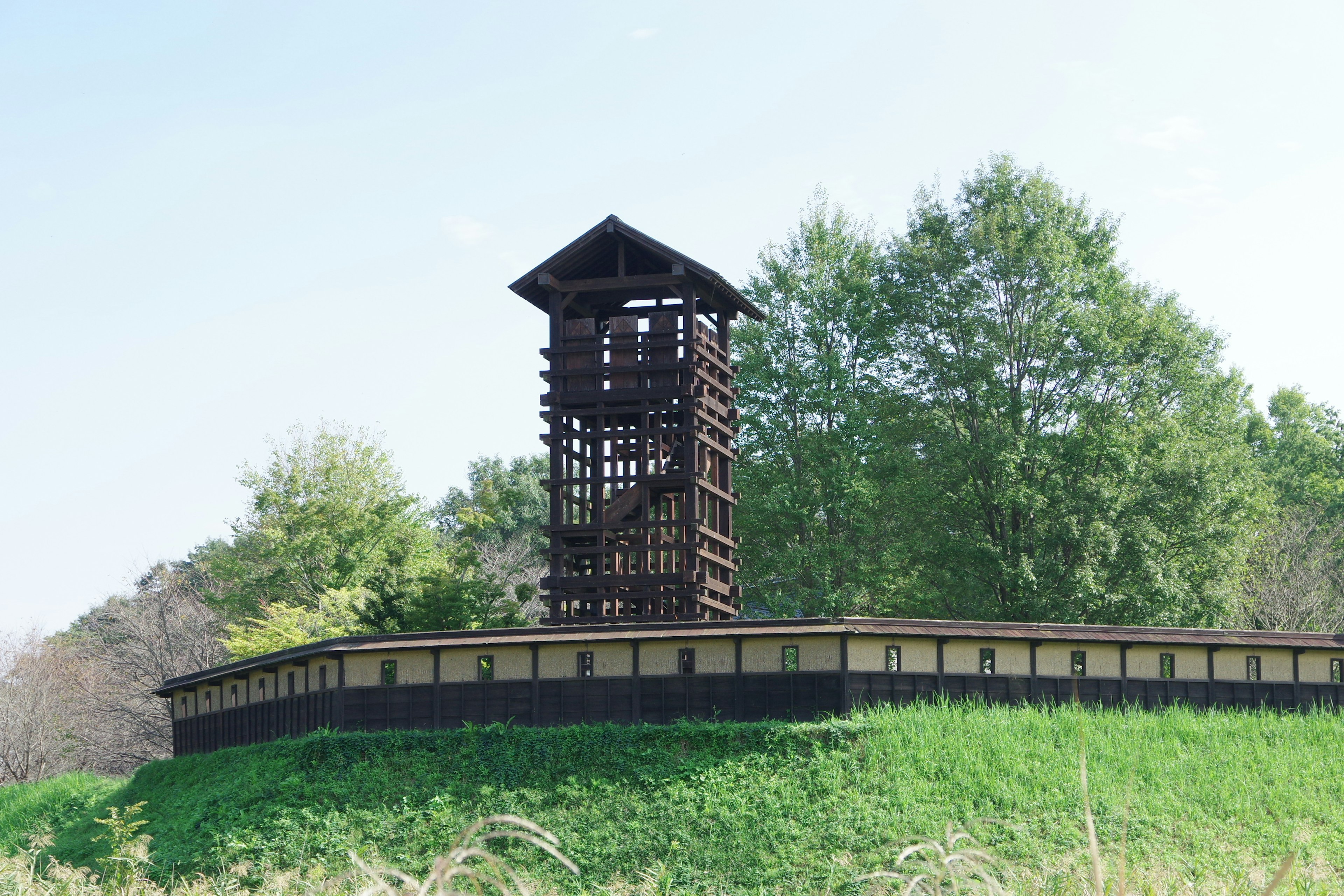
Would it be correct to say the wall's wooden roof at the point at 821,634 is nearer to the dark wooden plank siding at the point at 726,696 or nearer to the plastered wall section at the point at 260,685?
the dark wooden plank siding at the point at 726,696

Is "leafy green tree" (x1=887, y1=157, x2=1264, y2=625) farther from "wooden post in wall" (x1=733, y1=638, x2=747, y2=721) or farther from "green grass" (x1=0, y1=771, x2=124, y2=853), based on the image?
"green grass" (x1=0, y1=771, x2=124, y2=853)

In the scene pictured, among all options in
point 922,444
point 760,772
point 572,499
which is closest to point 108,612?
point 572,499

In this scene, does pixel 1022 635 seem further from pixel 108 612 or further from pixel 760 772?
pixel 108 612

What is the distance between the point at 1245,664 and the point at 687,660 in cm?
1228

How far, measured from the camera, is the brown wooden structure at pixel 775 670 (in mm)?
27766

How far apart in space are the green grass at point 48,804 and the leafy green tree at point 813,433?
19.6m

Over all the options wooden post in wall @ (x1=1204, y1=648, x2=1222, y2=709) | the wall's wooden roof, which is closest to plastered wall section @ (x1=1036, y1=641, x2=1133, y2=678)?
the wall's wooden roof

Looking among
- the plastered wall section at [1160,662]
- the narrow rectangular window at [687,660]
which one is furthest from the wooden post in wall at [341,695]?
the plastered wall section at [1160,662]

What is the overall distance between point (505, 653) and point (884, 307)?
20.1 metres

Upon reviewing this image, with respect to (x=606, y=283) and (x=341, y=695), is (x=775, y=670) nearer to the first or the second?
(x=341, y=695)

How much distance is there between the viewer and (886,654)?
28.0m

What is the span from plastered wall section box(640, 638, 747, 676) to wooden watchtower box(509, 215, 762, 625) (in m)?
3.19

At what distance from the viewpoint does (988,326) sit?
137 feet

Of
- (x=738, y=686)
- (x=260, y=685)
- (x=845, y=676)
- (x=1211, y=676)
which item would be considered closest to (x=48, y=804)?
(x=260, y=685)
